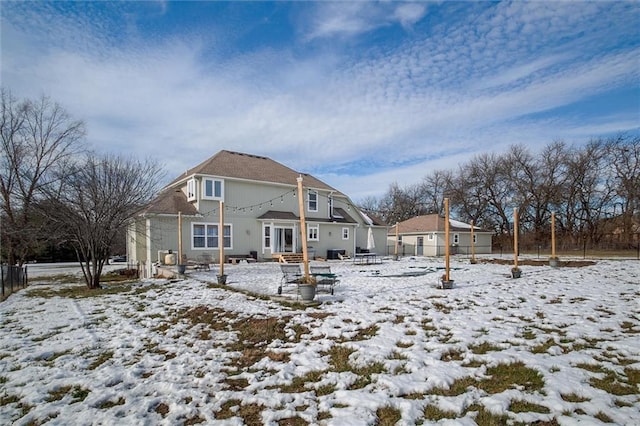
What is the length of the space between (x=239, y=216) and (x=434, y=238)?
21.0m

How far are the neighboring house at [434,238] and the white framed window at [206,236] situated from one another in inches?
738

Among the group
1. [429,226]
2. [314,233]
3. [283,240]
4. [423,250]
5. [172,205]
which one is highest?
[172,205]

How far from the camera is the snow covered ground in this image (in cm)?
368

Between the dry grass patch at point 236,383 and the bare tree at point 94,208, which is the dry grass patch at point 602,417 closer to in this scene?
the dry grass patch at point 236,383

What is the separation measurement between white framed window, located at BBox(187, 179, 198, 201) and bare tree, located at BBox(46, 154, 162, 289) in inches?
240

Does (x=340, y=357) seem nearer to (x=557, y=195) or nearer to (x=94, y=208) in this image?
(x=94, y=208)

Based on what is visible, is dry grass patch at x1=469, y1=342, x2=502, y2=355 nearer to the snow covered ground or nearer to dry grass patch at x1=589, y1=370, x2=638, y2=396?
the snow covered ground

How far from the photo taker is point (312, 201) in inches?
1085

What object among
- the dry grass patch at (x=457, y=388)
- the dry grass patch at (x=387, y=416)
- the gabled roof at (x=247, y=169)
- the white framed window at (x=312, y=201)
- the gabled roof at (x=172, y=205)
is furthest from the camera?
the white framed window at (x=312, y=201)

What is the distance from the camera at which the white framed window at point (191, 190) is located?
2242 cm

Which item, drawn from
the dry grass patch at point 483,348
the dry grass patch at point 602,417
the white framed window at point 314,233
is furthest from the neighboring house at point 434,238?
the dry grass patch at point 602,417

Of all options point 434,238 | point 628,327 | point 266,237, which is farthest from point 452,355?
point 434,238

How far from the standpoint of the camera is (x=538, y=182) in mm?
43406

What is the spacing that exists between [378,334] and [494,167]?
46.8 m
